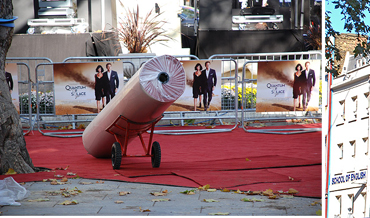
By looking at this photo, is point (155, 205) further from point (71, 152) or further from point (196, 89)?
point (196, 89)

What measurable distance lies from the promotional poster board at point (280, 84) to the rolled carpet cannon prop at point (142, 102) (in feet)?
14.1

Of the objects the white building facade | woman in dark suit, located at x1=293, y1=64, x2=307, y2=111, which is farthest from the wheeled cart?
woman in dark suit, located at x1=293, y1=64, x2=307, y2=111

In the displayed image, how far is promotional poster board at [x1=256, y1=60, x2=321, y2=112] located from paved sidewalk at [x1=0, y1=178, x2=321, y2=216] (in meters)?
5.56

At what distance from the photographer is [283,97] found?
956cm

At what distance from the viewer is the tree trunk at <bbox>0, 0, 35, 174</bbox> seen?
4.98 meters

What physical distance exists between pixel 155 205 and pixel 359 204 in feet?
5.22

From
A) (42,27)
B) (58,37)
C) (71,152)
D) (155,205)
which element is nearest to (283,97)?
(71,152)

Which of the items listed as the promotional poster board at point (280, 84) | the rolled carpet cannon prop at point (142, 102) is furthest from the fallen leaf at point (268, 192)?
the promotional poster board at point (280, 84)

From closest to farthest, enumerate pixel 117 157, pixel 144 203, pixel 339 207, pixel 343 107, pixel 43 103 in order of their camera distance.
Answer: pixel 339 207 < pixel 343 107 < pixel 144 203 < pixel 117 157 < pixel 43 103

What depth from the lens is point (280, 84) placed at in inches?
376

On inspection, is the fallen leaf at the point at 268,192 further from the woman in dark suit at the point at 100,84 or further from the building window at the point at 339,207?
the woman in dark suit at the point at 100,84

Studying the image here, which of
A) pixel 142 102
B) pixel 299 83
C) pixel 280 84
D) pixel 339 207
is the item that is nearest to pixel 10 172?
pixel 142 102

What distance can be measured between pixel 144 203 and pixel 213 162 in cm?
237

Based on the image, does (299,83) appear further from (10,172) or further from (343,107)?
(10,172)
